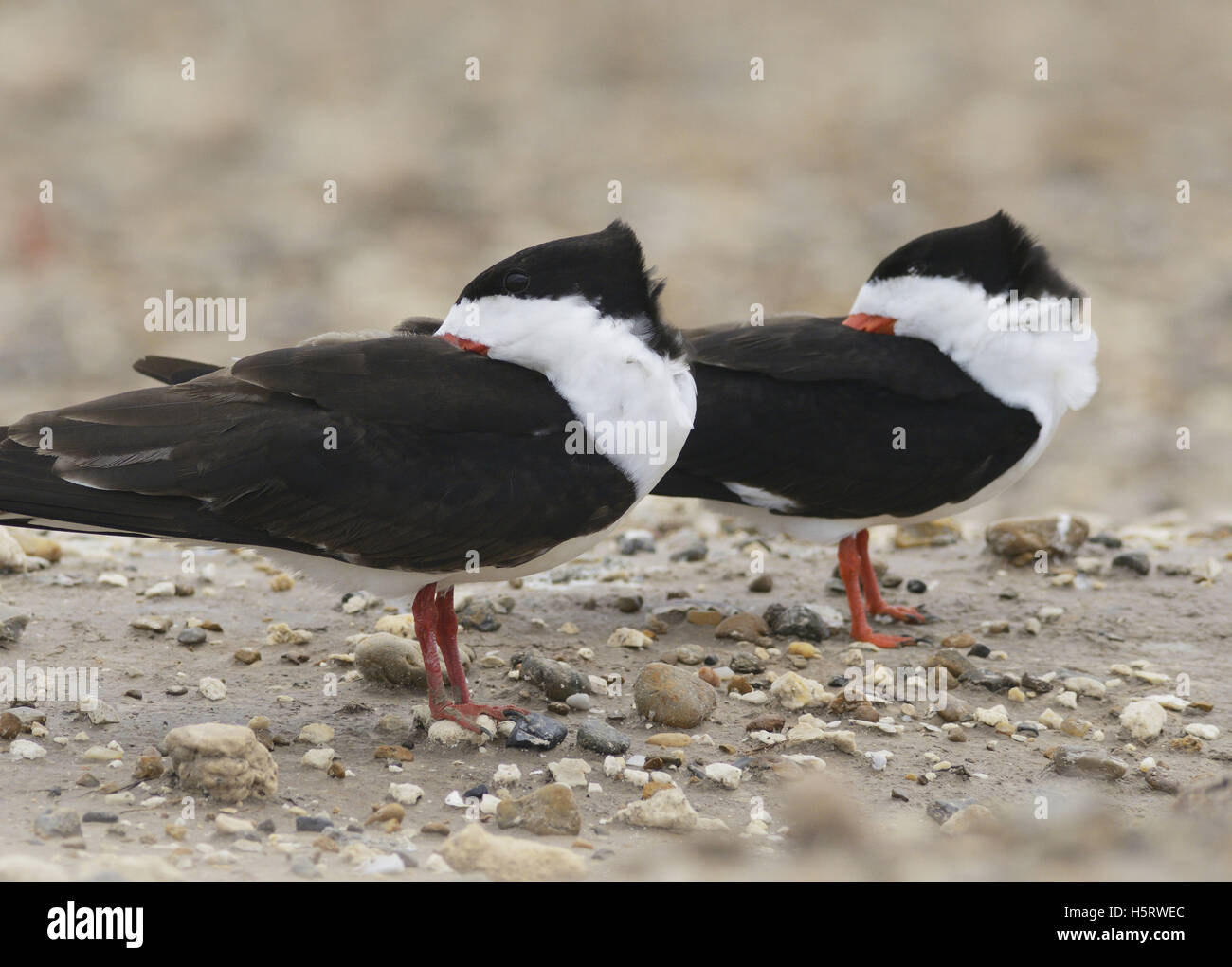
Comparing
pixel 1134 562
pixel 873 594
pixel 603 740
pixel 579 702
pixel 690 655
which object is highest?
pixel 1134 562

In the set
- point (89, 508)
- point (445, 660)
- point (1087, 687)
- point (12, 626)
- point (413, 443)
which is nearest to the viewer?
point (89, 508)

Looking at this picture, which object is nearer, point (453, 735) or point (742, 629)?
point (453, 735)

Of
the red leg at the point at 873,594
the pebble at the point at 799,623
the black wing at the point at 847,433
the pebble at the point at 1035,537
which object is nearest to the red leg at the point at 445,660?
the black wing at the point at 847,433

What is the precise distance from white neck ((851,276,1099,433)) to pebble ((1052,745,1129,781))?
184 cm

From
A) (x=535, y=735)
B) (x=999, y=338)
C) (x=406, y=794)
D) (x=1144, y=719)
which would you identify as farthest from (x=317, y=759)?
(x=999, y=338)

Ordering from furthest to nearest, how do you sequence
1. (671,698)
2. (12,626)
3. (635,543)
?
(635,543) → (12,626) → (671,698)

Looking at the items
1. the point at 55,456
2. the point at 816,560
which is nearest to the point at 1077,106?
the point at 816,560

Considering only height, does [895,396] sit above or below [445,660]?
above

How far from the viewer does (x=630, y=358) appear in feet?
16.5

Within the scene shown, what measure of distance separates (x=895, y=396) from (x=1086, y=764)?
1.95 meters

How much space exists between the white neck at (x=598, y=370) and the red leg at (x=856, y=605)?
5.50 ft

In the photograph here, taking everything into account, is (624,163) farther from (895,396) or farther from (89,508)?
(89,508)

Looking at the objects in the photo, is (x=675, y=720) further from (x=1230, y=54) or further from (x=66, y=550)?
(x=1230, y=54)

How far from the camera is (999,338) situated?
21.5 ft
